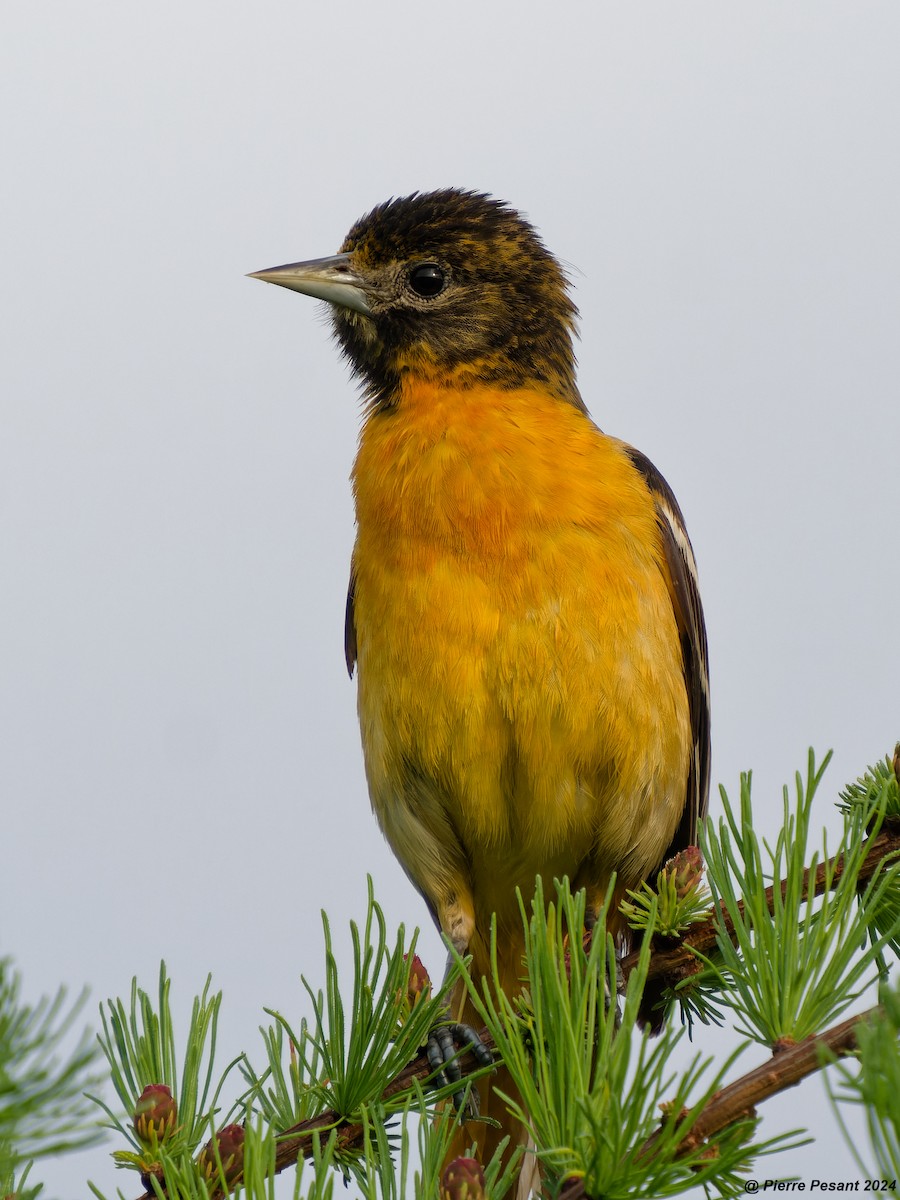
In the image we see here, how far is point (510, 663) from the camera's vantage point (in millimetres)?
4035

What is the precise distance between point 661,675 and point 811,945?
2077mm

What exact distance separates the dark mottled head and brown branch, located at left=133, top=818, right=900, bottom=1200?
250cm

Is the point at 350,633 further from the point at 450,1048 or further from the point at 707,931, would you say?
the point at 707,931

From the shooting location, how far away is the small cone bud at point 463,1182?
2.03 m

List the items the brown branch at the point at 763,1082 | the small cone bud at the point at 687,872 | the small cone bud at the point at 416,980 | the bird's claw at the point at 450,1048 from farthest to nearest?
1. the bird's claw at the point at 450,1048
2. the small cone bud at the point at 687,872
3. the small cone bud at the point at 416,980
4. the brown branch at the point at 763,1082

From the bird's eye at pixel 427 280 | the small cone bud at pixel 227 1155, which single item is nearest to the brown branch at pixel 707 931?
the small cone bud at pixel 227 1155

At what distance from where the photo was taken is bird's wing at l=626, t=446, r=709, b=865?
477 cm

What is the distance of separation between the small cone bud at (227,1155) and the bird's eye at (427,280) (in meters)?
3.48

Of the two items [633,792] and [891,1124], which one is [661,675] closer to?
[633,792]

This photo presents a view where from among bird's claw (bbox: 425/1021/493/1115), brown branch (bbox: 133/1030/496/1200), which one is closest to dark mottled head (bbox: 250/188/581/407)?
bird's claw (bbox: 425/1021/493/1115)

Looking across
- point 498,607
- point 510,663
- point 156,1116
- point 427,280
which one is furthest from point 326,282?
point 156,1116

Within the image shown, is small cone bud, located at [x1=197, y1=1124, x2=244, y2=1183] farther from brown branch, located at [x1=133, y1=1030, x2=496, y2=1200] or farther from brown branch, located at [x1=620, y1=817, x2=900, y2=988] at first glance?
brown branch, located at [x1=620, y1=817, x2=900, y2=988]

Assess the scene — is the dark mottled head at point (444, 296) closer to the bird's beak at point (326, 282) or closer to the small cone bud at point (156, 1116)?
the bird's beak at point (326, 282)

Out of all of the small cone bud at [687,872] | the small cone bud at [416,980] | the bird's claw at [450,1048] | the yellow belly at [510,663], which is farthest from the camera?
the yellow belly at [510,663]
